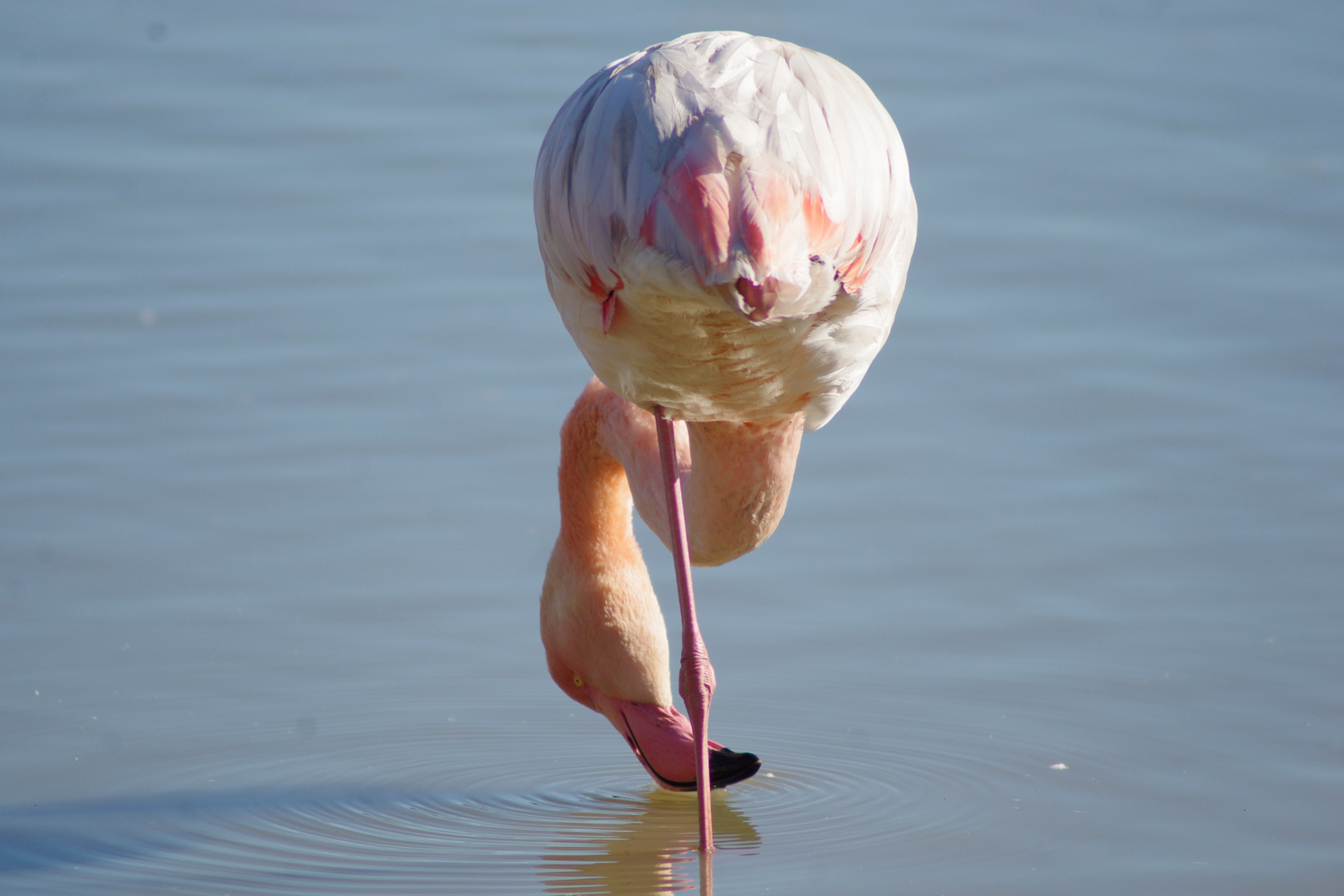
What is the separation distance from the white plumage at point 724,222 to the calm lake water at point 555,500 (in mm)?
1190

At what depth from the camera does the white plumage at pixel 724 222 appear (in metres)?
3.17

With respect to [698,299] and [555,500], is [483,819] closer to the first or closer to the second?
[698,299]

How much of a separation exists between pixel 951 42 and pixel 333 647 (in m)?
6.49

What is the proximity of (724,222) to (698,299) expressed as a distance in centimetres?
18

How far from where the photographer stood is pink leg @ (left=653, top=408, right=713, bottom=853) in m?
4.18

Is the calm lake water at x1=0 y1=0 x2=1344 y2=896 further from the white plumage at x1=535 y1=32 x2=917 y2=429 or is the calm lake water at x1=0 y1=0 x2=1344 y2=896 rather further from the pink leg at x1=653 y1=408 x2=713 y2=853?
the white plumage at x1=535 y1=32 x2=917 y2=429

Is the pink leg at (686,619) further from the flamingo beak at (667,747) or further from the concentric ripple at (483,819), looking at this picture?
the concentric ripple at (483,819)

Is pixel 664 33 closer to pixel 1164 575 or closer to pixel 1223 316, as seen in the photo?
pixel 1223 316

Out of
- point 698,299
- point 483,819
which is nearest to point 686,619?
point 483,819

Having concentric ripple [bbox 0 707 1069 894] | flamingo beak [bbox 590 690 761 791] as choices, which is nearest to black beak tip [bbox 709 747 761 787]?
flamingo beak [bbox 590 690 761 791]

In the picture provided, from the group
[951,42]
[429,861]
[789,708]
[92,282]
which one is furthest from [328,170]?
[429,861]

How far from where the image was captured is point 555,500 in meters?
6.29

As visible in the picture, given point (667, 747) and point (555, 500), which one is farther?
point (555, 500)

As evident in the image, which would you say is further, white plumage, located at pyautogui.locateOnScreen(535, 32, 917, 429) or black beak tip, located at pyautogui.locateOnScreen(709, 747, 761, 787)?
black beak tip, located at pyautogui.locateOnScreen(709, 747, 761, 787)
